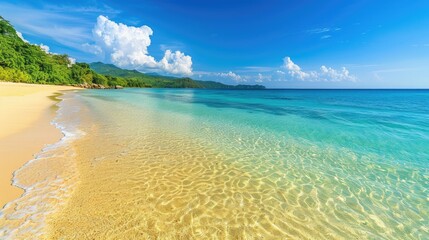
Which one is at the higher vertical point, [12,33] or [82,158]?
[12,33]

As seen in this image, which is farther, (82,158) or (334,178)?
(82,158)

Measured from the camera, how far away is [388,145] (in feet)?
42.2

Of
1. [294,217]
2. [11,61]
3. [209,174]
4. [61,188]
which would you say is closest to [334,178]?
[294,217]

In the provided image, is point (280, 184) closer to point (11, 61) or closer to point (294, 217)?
point (294, 217)

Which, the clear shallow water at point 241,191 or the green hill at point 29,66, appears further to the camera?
the green hill at point 29,66

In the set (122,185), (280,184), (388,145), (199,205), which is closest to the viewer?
(199,205)

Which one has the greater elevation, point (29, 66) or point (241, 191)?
point (29, 66)

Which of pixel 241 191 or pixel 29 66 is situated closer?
pixel 241 191

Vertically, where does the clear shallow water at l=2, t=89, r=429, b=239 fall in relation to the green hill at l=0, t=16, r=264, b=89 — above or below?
below

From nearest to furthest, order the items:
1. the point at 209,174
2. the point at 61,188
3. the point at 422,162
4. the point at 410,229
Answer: the point at 410,229, the point at 61,188, the point at 209,174, the point at 422,162

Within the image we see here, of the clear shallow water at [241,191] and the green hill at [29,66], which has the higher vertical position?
the green hill at [29,66]

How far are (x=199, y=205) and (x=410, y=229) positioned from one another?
214 inches

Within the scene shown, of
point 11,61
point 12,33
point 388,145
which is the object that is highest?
point 12,33

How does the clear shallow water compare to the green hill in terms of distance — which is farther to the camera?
the green hill
